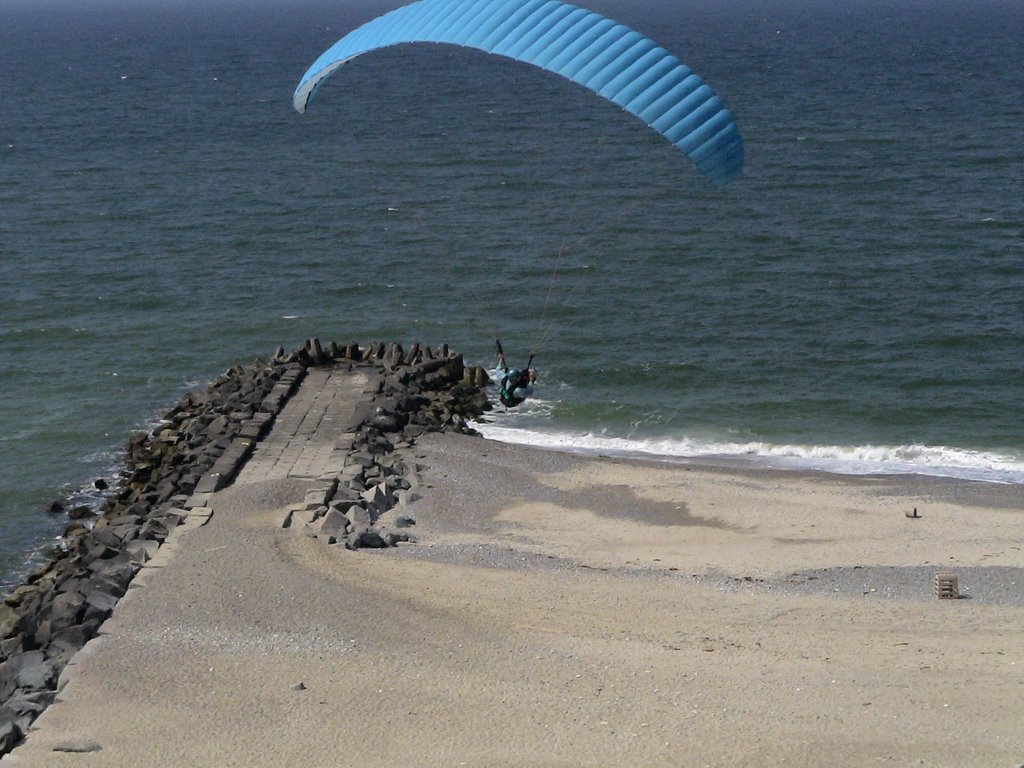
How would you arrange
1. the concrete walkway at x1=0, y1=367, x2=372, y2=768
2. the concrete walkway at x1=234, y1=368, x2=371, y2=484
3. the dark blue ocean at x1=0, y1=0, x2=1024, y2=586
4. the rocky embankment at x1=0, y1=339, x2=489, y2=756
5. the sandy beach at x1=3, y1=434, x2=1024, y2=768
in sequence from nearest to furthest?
the sandy beach at x1=3, y1=434, x2=1024, y2=768
the concrete walkway at x1=0, y1=367, x2=372, y2=768
the rocky embankment at x1=0, y1=339, x2=489, y2=756
the concrete walkway at x1=234, y1=368, x2=371, y2=484
the dark blue ocean at x1=0, y1=0, x2=1024, y2=586

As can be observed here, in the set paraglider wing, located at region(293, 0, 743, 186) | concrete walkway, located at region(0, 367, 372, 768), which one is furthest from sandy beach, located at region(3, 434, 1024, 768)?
paraglider wing, located at region(293, 0, 743, 186)

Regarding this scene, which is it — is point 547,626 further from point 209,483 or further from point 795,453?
point 795,453

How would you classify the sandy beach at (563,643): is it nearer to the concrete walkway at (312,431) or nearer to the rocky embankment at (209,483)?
the rocky embankment at (209,483)

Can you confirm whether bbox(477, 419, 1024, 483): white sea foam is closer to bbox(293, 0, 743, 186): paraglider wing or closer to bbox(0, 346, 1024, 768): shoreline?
bbox(0, 346, 1024, 768): shoreline

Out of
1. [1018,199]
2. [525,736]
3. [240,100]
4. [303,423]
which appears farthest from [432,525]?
[240,100]

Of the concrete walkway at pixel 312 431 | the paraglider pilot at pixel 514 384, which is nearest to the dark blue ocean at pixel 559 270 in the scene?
the concrete walkway at pixel 312 431
